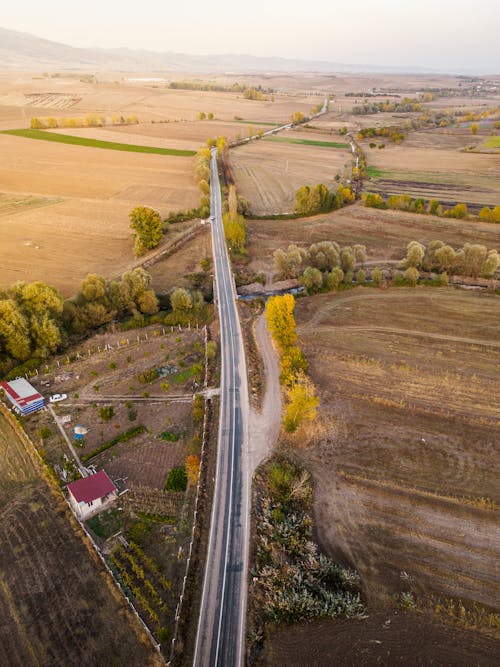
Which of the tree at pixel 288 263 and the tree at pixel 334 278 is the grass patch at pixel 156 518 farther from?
the tree at pixel 288 263

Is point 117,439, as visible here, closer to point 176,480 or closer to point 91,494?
point 91,494

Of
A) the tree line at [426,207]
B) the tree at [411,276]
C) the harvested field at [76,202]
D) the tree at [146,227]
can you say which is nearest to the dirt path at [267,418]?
the tree at [411,276]

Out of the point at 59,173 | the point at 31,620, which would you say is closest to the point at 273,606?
the point at 31,620

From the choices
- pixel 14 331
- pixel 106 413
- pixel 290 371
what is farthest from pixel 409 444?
pixel 14 331

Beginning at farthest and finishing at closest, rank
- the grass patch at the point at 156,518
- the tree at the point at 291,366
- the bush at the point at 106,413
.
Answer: the tree at the point at 291,366 < the bush at the point at 106,413 < the grass patch at the point at 156,518

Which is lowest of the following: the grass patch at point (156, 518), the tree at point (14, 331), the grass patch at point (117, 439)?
the grass patch at point (156, 518)

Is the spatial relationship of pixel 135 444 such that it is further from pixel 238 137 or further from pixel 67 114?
pixel 67 114

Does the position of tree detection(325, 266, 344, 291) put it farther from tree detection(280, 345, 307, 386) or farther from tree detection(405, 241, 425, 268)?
tree detection(280, 345, 307, 386)
